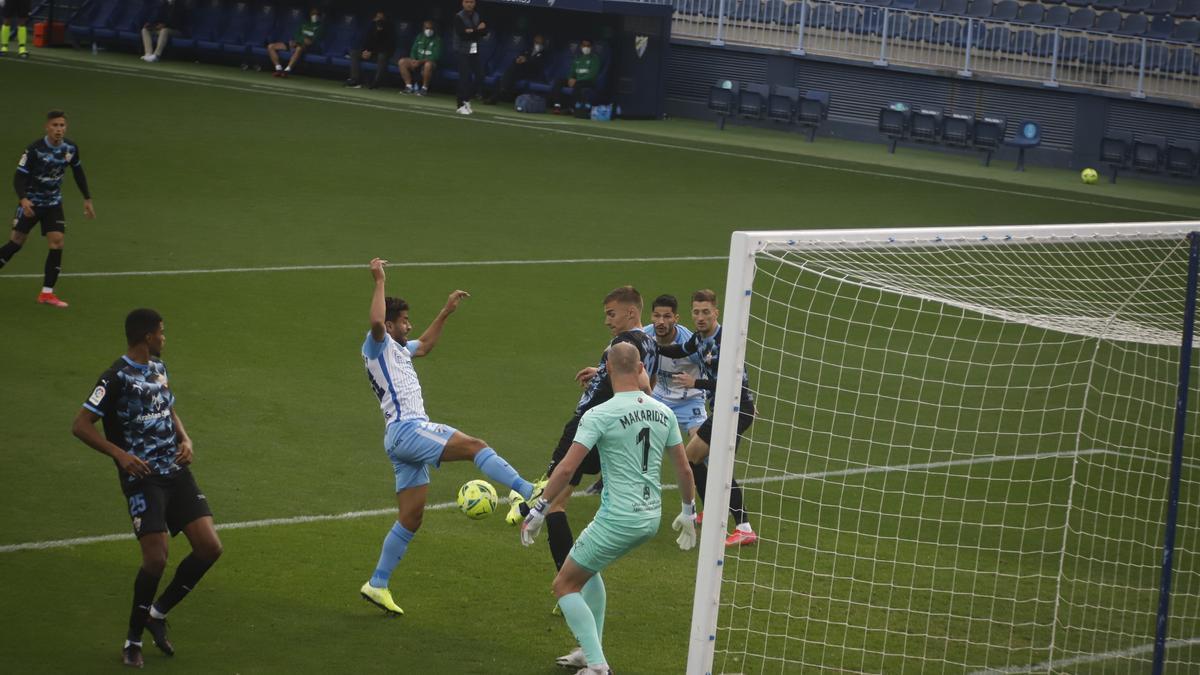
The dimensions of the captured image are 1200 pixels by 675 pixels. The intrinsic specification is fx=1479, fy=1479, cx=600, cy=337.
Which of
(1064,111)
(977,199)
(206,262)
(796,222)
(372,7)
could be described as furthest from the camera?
(372,7)

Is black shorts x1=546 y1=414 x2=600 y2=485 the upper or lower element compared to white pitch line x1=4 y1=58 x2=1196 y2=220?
lower

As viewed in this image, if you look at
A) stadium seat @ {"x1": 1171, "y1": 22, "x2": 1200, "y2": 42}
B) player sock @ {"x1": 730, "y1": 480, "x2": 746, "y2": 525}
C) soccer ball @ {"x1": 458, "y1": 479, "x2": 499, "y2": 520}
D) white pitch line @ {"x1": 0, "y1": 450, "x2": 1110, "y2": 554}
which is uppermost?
stadium seat @ {"x1": 1171, "y1": 22, "x2": 1200, "y2": 42}

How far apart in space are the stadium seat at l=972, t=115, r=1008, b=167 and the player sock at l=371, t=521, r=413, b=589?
26.4 metres

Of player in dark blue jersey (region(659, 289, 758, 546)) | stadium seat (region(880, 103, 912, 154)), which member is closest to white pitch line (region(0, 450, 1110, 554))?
player in dark blue jersey (region(659, 289, 758, 546))

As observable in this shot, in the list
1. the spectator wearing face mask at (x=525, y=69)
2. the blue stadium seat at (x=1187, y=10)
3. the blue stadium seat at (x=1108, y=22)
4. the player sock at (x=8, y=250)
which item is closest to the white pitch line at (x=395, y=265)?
the player sock at (x=8, y=250)

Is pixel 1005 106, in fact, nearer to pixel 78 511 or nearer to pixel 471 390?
pixel 471 390

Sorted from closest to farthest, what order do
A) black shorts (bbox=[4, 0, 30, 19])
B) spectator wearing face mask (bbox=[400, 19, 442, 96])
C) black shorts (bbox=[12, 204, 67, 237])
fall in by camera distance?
1. black shorts (bbox=[12, 204, 67, 237])
2. spectator wearing face mask (bbox=[400, 19, 442, 96])
3. black shorts (bbox=[4, 0, 30, 19])

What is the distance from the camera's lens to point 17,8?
36781 millimetres

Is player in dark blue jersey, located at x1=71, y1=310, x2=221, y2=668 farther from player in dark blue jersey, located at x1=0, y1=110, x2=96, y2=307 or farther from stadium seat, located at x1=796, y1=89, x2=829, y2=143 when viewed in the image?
stadium seat, located at x1=796, y1=89, x2=829, y2=143

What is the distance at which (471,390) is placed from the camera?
14.1m

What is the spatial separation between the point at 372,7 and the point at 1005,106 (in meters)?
16.5

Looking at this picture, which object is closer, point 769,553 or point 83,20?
point 769,553

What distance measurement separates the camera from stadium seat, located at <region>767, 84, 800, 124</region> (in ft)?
115

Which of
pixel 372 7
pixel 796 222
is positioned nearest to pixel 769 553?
pixel 796 222
